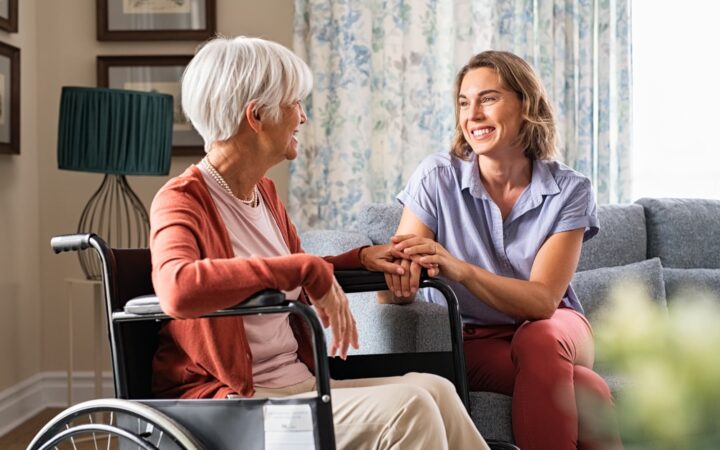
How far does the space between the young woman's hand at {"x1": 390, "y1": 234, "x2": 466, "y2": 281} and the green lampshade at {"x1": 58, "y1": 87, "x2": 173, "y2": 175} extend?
4.85ft

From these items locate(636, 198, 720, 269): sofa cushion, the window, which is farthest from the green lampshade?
the window

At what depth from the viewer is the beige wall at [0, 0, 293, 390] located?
392 cm

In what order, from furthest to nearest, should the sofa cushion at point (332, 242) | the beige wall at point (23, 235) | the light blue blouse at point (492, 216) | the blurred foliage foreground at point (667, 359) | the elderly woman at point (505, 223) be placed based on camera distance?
the beige wall at point (23, 235), the sofa cushion at point (332, 242), the light blue blouse at point (492, 216), the elderly woman at point (505, 223), the blurred foliage foreground at point (667, 359)

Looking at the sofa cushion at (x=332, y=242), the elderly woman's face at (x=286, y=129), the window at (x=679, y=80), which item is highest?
the window at (x=679, y=80)

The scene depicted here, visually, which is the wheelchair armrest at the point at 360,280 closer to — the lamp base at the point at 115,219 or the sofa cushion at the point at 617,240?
the sofa cushion at the point at 617,240

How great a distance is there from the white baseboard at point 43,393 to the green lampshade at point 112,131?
101 centimetres

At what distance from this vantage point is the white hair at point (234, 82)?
1719mm

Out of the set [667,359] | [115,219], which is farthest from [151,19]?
[667,359]

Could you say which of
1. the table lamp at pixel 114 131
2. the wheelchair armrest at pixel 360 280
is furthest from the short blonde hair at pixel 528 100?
the table lamp at pixel 114 131

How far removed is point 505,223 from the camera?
2342mm

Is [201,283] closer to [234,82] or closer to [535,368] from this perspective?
[234,82]

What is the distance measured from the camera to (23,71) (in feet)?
12.5

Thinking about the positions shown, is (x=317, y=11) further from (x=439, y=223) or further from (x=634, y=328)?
(x=634, y=328)

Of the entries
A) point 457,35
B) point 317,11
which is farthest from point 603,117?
point 317,11
